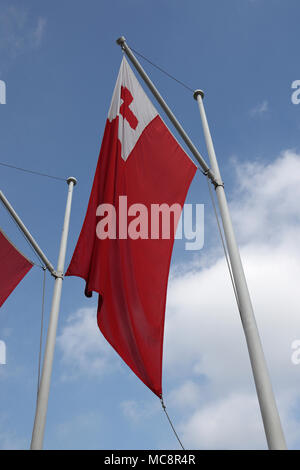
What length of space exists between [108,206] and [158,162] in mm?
1149

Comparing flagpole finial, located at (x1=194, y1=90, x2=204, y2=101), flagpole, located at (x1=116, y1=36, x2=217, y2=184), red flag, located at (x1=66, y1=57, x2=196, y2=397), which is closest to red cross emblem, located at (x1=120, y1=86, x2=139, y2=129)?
red flag, located at (x1=66, y1=57, x2=196, y2=397)

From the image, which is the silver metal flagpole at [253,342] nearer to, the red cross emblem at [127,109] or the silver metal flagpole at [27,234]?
the red cross emblem at [127,109]

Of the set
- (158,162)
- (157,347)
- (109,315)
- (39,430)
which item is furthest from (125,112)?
(39,430)

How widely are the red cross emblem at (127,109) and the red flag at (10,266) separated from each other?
4166 mm

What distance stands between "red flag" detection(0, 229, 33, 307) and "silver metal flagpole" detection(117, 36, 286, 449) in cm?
493

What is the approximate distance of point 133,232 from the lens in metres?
6.91

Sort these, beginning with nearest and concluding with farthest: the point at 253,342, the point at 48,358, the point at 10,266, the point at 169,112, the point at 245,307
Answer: the point at 253,342 → the point at 245,307 → the point at 169,112 → the point at 48,358 → the point at 10,266

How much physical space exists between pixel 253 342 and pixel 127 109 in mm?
5122

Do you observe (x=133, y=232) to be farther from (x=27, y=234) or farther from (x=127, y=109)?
(x=27, y=234)

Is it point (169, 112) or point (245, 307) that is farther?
point (169, 112)

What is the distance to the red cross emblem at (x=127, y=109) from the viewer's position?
8070mm

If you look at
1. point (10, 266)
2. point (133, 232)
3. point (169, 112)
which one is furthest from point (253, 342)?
point (10, 266)

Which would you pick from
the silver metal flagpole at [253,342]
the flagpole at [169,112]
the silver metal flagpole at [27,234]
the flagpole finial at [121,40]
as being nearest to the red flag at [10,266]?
the silver metal flagpole at [27,234]
